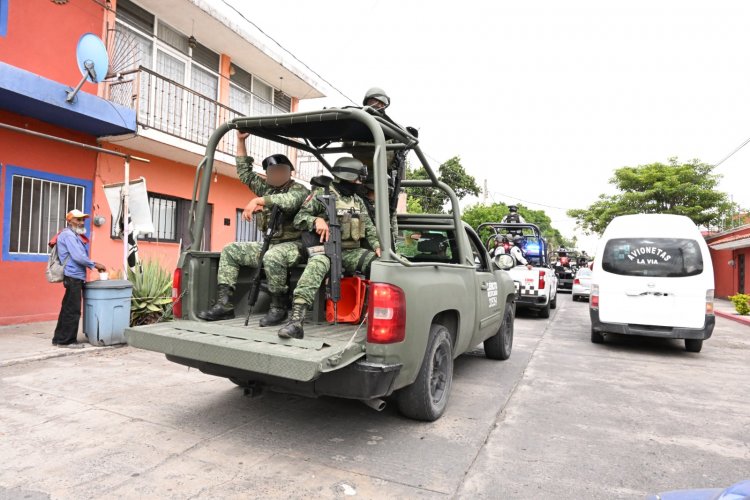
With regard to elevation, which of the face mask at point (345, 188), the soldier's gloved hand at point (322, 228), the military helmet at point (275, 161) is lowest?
the soldier's gloved hand at point (322, 228)

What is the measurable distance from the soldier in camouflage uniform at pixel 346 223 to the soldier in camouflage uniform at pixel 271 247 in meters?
0.15

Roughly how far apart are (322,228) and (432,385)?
1.58 metres

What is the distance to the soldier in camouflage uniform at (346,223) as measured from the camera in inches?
143

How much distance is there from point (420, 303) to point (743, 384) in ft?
15.5

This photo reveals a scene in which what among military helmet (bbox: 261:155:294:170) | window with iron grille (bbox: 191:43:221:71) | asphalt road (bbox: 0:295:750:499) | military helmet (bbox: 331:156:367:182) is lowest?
asphalt road (bbox: 0:295:750:499)

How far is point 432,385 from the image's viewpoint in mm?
3941

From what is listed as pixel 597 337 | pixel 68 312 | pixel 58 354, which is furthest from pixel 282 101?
pixel 597 337

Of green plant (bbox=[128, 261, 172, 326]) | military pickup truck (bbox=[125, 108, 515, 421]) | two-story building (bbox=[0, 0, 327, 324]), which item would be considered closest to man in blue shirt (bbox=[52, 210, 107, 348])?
green plant (bbox=[128, 261, 172, 326])

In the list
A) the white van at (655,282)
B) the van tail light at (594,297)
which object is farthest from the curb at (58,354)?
the white van at (655,282)

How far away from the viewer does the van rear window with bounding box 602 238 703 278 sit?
23.6ft

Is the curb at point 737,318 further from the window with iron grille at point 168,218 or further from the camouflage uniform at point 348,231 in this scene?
the window with iron grille at point 168,218

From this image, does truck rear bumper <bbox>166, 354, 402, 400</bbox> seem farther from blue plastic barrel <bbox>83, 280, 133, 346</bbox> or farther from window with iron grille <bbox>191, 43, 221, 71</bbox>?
window with iron grille <bbox>191, 43, 221, 71</bbox>

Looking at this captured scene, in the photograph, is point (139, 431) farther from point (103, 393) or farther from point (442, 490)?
point (442, 490)

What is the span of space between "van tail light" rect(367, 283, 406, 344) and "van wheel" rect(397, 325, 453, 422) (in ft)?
2.10
